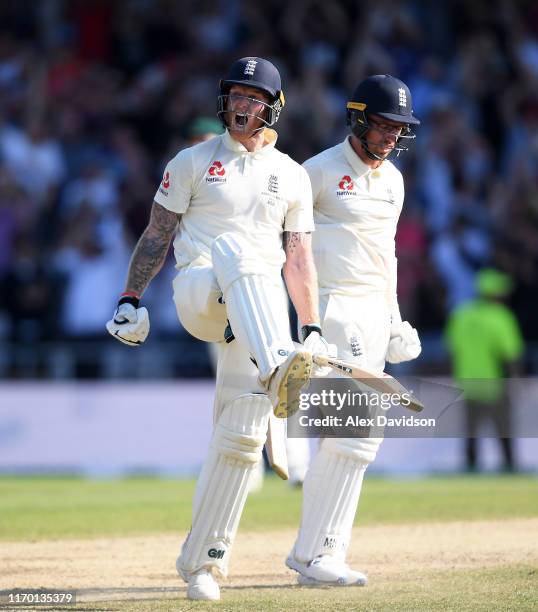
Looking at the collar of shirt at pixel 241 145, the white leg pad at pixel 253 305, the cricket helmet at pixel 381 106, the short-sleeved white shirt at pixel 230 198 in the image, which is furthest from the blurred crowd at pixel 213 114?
the white leg pad at pixel 253 305

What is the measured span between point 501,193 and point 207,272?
9.78 metres

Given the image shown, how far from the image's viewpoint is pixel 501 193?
1527 centimetres

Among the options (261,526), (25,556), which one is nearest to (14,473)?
(261,526)

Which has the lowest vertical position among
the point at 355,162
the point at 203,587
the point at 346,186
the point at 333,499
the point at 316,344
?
the point at 203,587

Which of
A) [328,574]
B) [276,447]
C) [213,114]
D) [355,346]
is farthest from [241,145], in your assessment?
[213,114]

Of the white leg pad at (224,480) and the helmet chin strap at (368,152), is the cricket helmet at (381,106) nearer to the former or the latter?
the helmet chin strap at (368,152)

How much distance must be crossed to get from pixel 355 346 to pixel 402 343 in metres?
0.34

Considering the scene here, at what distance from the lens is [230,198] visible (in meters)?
6.10

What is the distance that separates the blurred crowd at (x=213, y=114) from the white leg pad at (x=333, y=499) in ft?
23.8

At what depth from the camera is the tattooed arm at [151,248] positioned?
6215 mm

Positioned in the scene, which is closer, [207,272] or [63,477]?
[207,272]

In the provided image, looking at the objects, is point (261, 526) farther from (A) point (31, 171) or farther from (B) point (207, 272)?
(A) point (31, 171)

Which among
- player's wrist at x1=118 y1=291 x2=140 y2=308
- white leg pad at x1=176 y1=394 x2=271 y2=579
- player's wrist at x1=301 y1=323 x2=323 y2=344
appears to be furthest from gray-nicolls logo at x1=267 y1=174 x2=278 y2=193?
white leg pad at x1=176 y1=394 x2=271 y2=579

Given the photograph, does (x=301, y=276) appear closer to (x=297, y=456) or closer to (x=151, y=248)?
(x=151, y=248)
